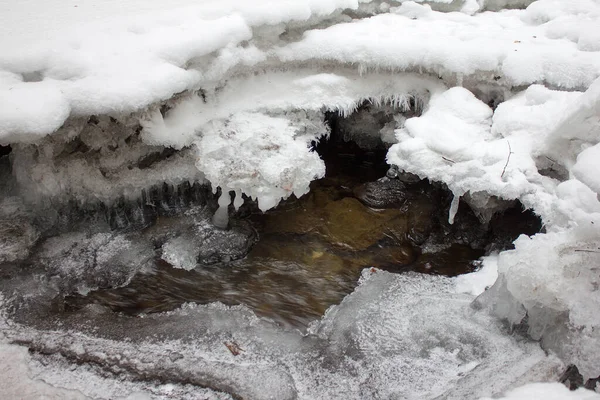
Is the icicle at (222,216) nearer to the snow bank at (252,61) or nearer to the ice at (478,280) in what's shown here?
the snow bank at (252,61)

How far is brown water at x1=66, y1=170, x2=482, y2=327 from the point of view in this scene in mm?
3781

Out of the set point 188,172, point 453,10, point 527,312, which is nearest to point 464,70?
point 453,10

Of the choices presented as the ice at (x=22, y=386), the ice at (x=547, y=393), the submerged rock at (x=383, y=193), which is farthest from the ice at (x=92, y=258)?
the ice at (x=547, y=393)

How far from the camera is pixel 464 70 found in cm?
459

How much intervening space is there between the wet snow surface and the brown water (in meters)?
0.23

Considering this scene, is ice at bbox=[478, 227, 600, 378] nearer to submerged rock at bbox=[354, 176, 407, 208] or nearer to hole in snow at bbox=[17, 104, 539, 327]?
hole in snow at bbox=[17, 104, 539, 327]

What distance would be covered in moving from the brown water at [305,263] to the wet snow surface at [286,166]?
0.74 ft

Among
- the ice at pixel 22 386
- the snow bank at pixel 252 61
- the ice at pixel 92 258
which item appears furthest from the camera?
the ice at pixel 92 258

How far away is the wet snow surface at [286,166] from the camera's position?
290cm

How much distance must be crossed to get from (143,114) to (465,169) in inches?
110

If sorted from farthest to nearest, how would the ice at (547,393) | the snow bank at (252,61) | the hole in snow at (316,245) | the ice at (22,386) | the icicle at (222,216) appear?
the icicle at (222,216) → the hole in snow at (316,245) → the snow bank at (252,61) → the ice at (22,386) → the ice at (547,393)

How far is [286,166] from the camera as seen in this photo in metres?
4.01

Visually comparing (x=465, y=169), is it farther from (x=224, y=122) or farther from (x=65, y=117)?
(x=65, y=117)

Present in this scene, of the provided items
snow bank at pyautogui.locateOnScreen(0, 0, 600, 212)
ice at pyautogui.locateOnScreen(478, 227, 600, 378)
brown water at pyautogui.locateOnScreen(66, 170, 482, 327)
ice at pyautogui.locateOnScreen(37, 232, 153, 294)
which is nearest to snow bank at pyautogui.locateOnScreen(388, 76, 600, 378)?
ice at pyautogui.locateOnScreen(478, 227, 600, 378)
